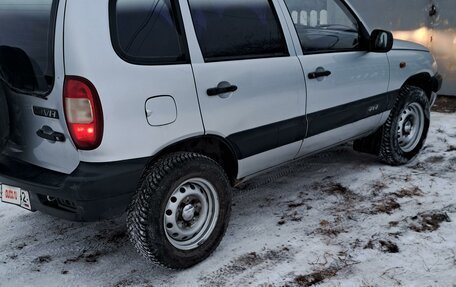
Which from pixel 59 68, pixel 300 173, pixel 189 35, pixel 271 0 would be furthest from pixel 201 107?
pixel 300 173

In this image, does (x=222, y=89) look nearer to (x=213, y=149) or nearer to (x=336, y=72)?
(x=213, y=149)

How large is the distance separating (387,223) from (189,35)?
1951 millimetres

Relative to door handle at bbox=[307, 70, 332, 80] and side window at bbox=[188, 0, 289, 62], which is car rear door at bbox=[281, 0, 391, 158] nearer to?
door handle at bbox=[307, 70, 332, 80]

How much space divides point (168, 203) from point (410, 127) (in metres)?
2.90

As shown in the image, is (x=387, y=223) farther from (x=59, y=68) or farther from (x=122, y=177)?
(x=59, y=68)

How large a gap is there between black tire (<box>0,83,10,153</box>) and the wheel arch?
86cm

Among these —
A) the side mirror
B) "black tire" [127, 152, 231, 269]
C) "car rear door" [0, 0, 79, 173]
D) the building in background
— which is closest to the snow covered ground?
"black tire" [127, 152, 231, 269]

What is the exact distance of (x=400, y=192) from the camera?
3.97 m

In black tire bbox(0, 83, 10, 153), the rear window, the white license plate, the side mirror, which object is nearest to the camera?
the rear window

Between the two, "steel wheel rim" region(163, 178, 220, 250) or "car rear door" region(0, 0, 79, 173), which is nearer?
"car rear door" region(0, 0, 79, 173)

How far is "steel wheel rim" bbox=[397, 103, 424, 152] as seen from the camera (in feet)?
14.9

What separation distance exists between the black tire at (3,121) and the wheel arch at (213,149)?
857 mm

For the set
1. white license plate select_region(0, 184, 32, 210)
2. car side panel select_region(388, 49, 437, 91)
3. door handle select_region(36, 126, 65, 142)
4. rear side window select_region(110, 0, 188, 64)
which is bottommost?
white license plate select_region(0, 184, 32, 210)

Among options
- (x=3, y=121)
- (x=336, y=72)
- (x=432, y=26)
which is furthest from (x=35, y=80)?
(x=432, y=26)
